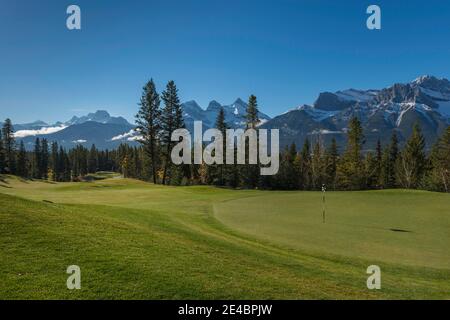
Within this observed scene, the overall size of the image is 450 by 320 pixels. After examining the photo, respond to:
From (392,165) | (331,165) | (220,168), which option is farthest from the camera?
(331,165)

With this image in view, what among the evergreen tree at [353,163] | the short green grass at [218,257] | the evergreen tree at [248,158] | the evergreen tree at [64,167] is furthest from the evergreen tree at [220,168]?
the evergreen tree at [64,167]

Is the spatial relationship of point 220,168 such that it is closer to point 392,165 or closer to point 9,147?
point 392,165

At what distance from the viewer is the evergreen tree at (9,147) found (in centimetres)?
10719

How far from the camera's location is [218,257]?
11.5 m

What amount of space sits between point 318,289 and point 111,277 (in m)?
5.33

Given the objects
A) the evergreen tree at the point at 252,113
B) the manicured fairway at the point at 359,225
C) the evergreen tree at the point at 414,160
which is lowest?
the manicured fairway at the point at 359,225

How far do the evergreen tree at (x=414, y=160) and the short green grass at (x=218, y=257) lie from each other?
238 feet

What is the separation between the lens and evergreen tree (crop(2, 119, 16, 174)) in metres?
107

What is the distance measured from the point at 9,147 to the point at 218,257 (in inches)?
4791

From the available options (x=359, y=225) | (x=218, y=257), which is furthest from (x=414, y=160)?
(x=218, y=257)

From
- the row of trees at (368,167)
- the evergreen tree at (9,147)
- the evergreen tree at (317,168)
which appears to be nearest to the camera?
the row of trees at (368,167)

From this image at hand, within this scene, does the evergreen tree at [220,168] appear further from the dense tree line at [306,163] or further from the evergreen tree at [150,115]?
the evergreen tree at [150,115]

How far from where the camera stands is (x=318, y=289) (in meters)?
9.41
